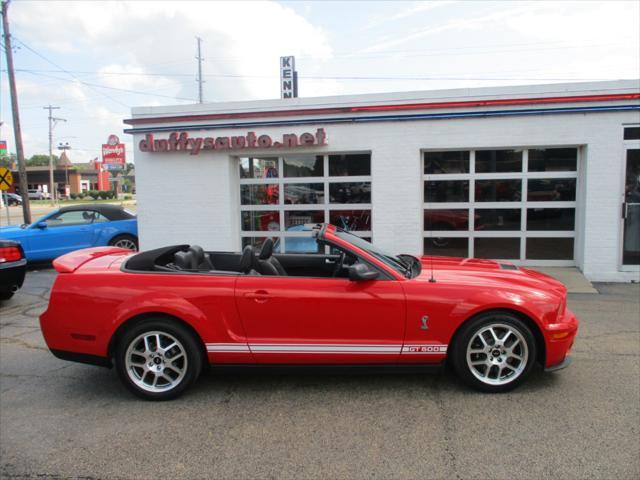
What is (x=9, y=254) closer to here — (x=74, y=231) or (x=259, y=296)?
(x=74, y=231)

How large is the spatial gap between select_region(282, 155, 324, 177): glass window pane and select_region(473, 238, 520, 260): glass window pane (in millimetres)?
3441

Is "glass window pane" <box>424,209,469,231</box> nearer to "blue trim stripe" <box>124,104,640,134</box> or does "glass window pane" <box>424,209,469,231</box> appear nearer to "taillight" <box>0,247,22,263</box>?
"blue trim stripe" <box>124,104,640,134</box>

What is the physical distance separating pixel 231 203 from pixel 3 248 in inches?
167

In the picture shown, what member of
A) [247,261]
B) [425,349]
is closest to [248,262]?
[247,261]

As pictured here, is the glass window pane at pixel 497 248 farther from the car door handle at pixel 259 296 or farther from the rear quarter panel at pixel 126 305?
the rear quarter panel at pixel 126 305

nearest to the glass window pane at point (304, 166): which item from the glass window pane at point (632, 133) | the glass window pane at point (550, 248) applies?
the glass window pane at point (550, 248)

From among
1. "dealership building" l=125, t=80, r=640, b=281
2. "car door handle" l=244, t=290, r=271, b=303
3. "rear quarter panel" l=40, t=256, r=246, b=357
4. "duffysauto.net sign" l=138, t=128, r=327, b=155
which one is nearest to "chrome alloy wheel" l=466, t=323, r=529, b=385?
"car door handle" l=244, t=290, r=271, b=303

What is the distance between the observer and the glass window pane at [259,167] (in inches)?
414

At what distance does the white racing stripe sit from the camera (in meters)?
3.96

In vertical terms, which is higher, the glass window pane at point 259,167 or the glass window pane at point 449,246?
the glass window pane at point 259,167

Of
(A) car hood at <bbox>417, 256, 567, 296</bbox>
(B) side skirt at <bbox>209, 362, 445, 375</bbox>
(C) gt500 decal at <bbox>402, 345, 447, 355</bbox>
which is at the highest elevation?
(A) car hood at <bbox>417, 256, 567, 296</bbox>

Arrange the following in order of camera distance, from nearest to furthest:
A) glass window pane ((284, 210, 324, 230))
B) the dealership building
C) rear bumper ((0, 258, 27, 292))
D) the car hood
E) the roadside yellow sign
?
the car hood
rear bumper ((0, 258, 27, 292))
the dealership building
glass window pane ((284, 210, 324, 230))
the roadside yellow sign

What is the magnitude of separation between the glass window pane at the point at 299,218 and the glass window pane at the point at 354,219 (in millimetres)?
395

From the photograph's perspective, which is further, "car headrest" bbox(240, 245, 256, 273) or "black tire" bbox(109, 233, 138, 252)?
"black tire" bbox(109, 233, 138, 252)
